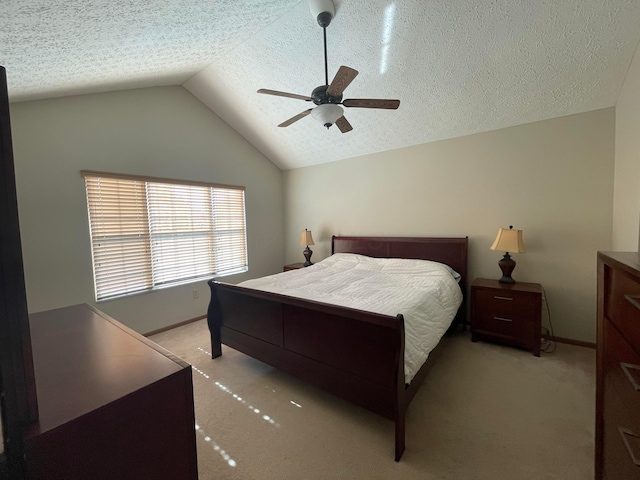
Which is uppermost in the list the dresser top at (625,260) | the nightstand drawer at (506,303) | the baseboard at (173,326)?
the dresser top at (625,260)

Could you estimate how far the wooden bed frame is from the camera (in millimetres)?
1611

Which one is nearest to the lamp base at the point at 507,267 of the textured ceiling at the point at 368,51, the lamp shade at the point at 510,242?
the lamp shade at the point at 510,242

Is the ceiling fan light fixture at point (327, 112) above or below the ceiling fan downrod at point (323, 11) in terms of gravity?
below

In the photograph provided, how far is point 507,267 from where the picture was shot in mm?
2936

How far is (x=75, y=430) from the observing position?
0.68 metres

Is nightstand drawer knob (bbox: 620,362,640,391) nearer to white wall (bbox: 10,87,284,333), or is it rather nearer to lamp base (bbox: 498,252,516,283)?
lamp base (bbox: 498,252,516,283)

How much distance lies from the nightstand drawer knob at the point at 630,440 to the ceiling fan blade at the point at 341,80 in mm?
2033

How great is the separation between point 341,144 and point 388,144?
26.4 inches

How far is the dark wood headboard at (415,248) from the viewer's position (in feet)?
10.7

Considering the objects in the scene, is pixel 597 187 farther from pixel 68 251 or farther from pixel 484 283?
pixel 68 251

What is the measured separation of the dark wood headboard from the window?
1.81 meters

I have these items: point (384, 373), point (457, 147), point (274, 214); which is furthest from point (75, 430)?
point (274, 214)

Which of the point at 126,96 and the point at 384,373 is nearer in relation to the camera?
the point at 384,373

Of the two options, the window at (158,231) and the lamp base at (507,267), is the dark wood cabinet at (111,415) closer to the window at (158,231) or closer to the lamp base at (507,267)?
the window at (158,231)
